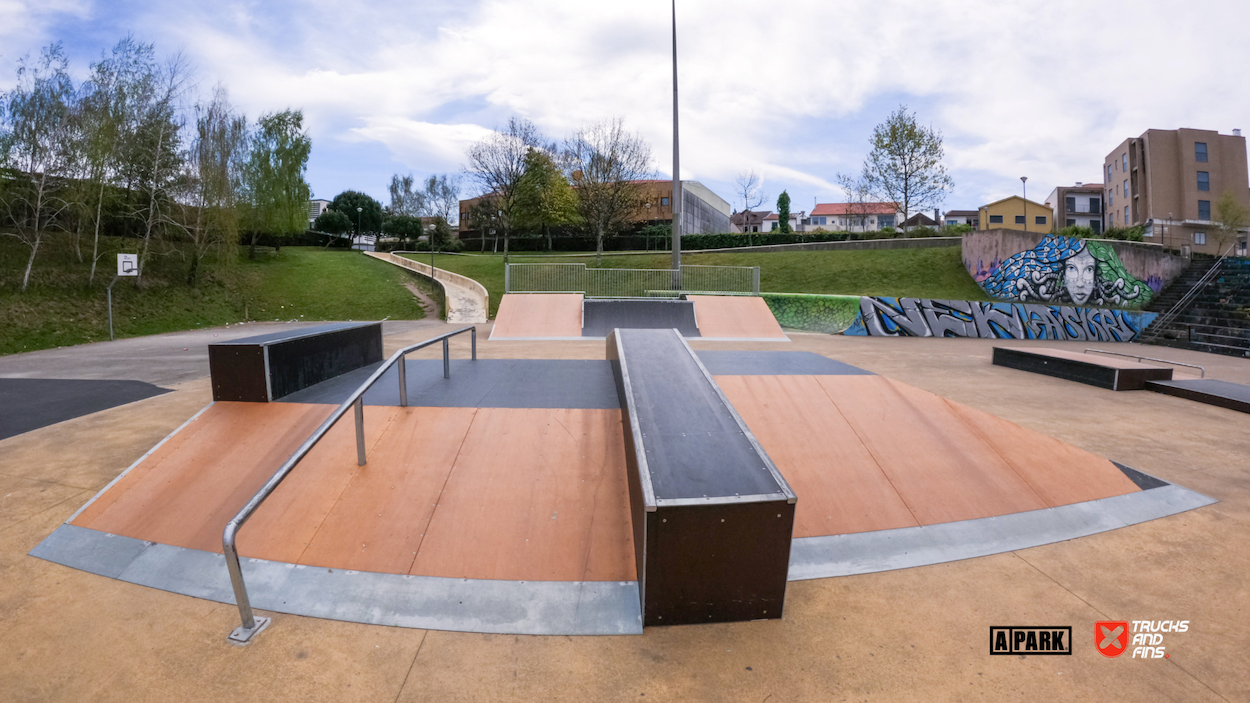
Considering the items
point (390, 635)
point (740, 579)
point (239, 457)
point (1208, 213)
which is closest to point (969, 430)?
point (740, 579)

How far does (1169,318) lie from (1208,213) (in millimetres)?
43543

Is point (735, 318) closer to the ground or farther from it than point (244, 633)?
farther from it

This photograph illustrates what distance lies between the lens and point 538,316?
1725cm

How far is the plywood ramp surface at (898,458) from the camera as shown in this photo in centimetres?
471

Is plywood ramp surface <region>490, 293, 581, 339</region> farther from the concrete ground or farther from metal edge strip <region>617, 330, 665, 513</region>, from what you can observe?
the concrete ground

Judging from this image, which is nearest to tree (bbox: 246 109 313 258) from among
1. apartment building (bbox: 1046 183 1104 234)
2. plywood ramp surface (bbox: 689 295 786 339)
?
plywood ramp surface (bbox: 689 295 786 339)

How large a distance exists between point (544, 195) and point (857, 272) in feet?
85.8

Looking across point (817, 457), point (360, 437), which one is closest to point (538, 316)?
point (360, 437)

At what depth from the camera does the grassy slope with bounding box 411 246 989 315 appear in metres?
25.6

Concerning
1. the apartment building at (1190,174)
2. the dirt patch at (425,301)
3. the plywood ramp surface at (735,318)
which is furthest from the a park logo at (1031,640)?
the apartment building at (1190,174)

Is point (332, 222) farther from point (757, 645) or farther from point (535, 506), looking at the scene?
point (757, 645)

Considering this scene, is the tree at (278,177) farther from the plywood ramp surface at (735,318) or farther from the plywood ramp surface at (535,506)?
the plywood ramp surface at (535,506)

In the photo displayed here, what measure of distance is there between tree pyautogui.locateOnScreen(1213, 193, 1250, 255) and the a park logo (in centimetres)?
5666

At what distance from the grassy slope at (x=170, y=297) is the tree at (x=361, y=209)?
25838mm
